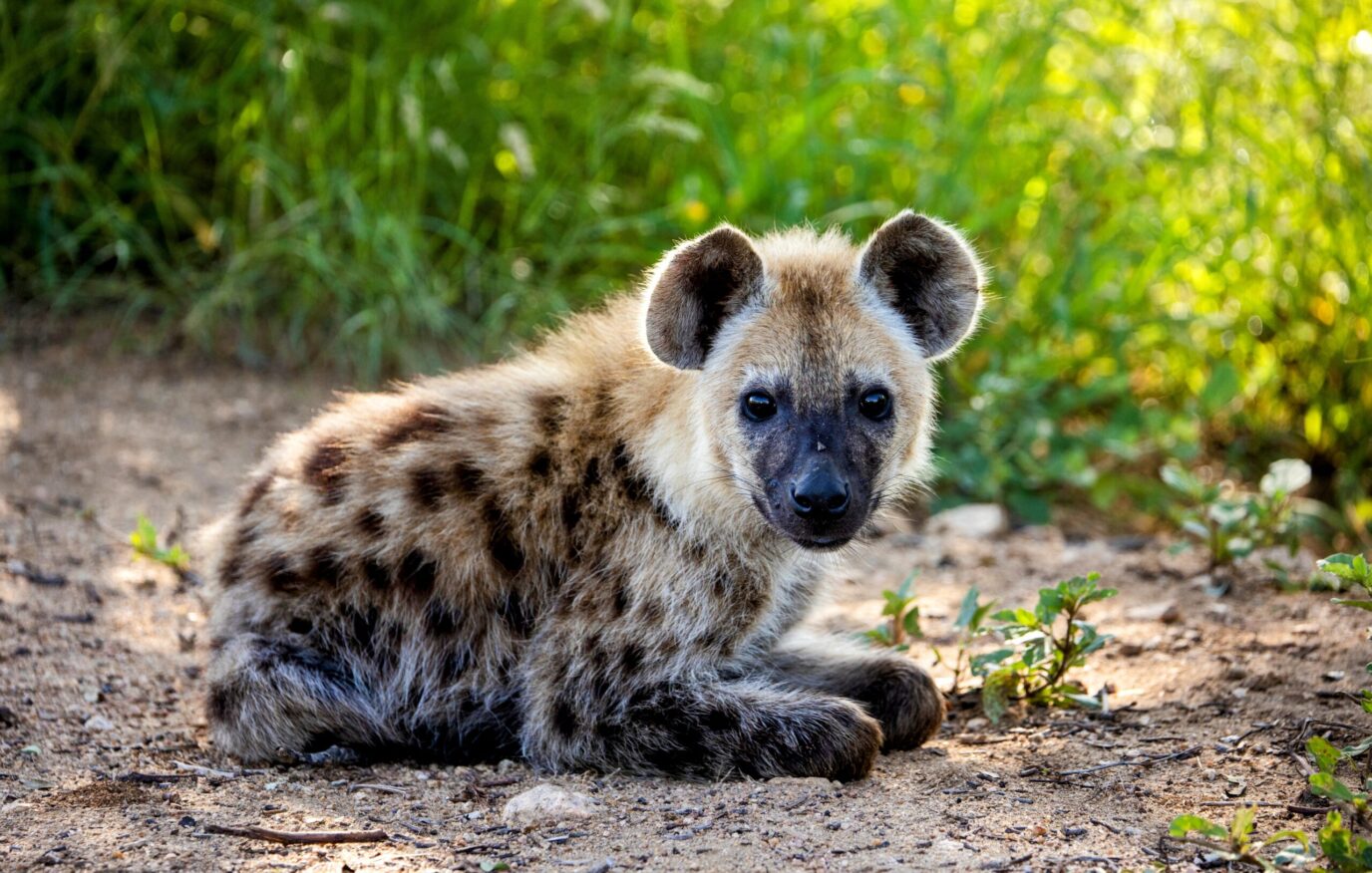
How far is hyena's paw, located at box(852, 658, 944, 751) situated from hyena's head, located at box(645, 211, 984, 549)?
0.42 metres

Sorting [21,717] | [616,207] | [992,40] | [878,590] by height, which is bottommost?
Answer: [21,717]

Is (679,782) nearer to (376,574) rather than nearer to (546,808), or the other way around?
(546,808)

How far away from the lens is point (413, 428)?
3510 mm

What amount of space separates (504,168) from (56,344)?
6.47ft

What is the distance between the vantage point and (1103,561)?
480cm

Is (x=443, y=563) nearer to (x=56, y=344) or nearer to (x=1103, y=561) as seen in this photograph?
(x=1103, y=561)

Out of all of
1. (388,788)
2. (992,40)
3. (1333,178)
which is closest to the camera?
(388,788)

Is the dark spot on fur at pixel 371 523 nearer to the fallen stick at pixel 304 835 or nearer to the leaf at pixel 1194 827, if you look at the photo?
the fallen stick at pixel 304 835

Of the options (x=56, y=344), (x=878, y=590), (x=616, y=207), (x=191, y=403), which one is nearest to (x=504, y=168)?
(x=616, y=207)

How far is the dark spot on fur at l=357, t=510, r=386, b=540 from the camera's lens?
11.1 feet

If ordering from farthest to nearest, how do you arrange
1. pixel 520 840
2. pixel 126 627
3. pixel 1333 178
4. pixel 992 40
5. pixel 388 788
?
pixel 992 40 → pixel 1333 178 → pixel 126 627 → pixel 388 788 → pixel 520 840

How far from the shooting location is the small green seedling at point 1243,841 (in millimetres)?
2430

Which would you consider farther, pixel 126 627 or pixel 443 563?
pixel 126 627

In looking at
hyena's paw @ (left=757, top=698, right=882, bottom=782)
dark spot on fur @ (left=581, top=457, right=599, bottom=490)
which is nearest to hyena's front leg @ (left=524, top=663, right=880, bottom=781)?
hyena's paw @ (left=757, top=698, right=882, bottom=782)
